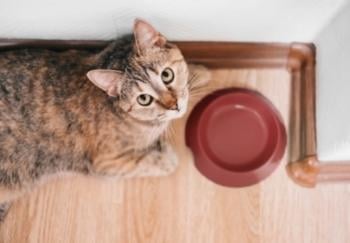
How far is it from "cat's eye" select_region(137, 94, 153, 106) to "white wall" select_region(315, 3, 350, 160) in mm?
458

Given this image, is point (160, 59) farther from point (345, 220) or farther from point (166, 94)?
point (345, 220)

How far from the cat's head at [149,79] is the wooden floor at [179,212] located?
357mm

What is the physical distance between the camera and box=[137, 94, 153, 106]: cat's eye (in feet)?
3.73

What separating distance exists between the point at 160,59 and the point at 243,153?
1.43 ft

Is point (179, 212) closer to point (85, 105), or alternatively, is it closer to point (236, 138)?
point (236, 138)

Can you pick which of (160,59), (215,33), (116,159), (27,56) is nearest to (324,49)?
(215,33)

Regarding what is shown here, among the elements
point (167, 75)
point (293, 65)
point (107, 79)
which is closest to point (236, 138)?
point (293, 65)

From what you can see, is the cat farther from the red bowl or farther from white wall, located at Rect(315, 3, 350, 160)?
white wall, located at Rect(315, 3, 350, 160)

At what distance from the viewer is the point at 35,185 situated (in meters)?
1.35

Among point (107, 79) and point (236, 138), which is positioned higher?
point (107, 79)

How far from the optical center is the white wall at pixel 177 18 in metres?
1.17

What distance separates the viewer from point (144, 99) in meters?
A: 1.15

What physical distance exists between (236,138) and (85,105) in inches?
18.0

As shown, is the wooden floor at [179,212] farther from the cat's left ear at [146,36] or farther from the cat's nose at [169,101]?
the cat's left ear at [146,36]
